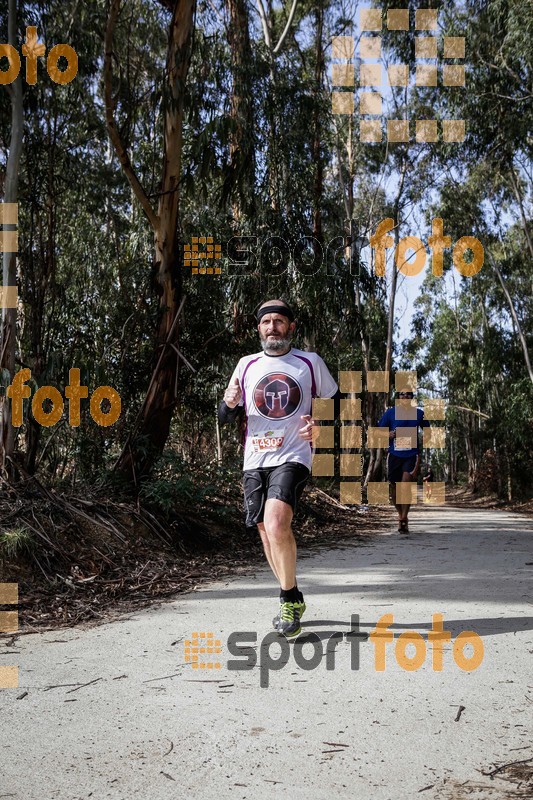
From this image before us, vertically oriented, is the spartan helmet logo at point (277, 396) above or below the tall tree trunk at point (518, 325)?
below

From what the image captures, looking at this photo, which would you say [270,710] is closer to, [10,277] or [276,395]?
[276,395]

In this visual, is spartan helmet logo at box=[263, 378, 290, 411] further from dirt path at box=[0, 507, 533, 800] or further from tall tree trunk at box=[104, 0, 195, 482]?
Result: tall tree trunk at box=[104, 0, 195, 482]

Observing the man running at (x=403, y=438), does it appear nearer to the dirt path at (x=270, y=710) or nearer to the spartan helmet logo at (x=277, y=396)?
the dirt path at (x=270, y=710)

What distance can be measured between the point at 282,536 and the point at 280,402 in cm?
75

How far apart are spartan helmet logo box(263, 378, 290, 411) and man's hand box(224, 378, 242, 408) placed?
0.60ft

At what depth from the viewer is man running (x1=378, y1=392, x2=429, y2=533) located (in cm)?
998

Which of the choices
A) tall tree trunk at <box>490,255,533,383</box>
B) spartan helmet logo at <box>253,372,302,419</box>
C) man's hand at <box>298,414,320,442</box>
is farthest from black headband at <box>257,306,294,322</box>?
tall tree trunk at <box>490,255,533,383</box>

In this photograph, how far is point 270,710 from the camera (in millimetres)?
3178

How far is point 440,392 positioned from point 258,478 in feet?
129

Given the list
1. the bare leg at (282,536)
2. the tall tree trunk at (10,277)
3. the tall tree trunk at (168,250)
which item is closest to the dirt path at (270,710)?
the bare leg at (282,536)

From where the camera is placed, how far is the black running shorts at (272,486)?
4.50m

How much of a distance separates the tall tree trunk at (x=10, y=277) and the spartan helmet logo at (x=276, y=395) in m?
3.64

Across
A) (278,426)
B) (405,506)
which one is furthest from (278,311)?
(405,506)

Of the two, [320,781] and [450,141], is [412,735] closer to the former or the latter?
[320,781]
